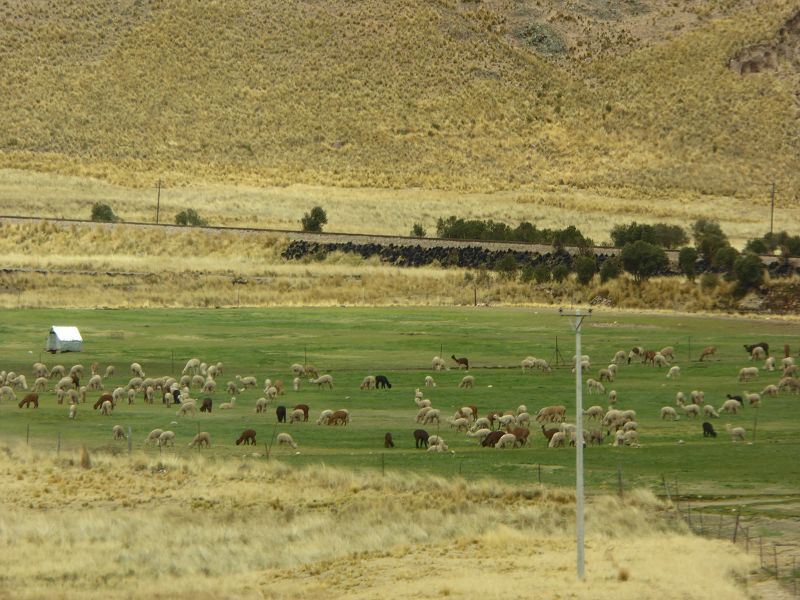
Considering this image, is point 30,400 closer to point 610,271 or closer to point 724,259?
point 610,271

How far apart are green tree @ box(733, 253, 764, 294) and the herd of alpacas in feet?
74.5

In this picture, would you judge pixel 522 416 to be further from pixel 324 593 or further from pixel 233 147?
pixel 233 147

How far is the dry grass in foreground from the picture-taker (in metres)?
29.2

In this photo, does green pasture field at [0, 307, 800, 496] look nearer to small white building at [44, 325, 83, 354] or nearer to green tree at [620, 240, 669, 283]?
small white building at [44, 325, 83, 354]

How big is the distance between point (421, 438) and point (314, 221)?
73622mm

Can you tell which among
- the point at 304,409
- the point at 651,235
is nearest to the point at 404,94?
the point at 651,235

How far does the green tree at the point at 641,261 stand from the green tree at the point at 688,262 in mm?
1190

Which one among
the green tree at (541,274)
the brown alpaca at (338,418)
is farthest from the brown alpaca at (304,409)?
the green tree at (541,274)

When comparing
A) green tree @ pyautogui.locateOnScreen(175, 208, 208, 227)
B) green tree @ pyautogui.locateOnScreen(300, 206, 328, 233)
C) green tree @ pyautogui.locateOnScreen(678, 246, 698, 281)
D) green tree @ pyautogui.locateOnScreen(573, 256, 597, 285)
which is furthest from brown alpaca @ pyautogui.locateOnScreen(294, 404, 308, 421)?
green tree @ pyautogui.locateOnScreen(175, 208, 208, 227)

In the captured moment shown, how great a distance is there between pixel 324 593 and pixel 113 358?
31965 millimetres

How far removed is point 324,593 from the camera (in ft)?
95.8

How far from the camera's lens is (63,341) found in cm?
6119

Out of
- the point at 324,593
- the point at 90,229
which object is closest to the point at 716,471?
the point at 324,593

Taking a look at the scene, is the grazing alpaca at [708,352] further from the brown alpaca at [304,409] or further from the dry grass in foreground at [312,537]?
the dry grass in foreground at [312,537]
